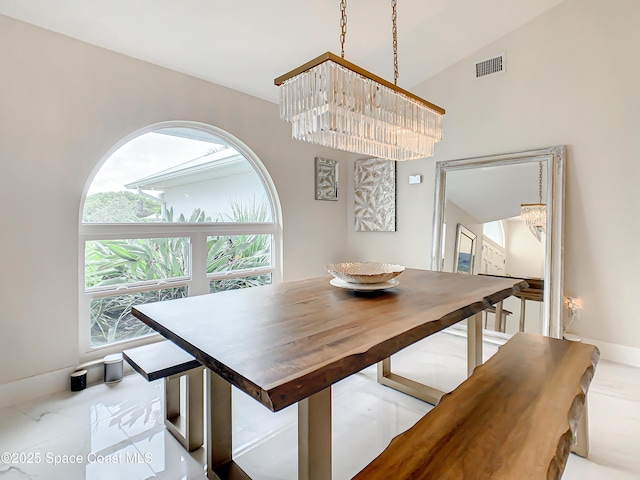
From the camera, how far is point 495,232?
3275 millimetres

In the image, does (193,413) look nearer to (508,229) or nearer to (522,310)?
(522,310)

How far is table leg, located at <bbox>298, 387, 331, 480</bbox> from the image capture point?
115 centimetres

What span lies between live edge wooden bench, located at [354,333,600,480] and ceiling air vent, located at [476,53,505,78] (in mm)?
2753

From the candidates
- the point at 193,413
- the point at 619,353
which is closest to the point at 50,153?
the point at 193,413

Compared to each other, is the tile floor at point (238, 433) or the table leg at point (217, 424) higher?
the table leg at point (217, 424)

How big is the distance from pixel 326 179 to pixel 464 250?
179cm

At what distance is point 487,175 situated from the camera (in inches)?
131

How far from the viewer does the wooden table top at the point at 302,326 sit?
0.91m

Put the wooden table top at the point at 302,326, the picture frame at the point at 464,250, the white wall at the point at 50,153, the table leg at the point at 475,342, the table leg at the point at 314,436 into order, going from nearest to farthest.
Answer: the wooden table top at the point at 302,326 → the table leg at the point at 314,436 → the white wall at the point at 50,153 → the table leg at the point at 475,342 → the picture frame at the point at 464,250

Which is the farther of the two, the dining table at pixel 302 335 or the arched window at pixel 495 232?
the arched window at pixel 495 232

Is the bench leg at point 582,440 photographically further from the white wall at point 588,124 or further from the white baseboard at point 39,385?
the white baseboard at point 39,385

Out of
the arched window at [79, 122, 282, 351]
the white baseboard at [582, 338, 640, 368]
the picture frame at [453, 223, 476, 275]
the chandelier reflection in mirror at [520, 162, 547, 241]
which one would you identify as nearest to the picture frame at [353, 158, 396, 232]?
the picture frame at [453, 223, 476, 275]

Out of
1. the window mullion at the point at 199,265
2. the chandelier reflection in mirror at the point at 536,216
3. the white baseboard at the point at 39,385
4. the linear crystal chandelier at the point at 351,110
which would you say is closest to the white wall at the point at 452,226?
the chandelier reflection in mirror at the point at 536,216

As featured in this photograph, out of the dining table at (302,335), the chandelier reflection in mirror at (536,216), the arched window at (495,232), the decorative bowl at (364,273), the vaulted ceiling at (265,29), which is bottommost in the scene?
the dining table at (302,335)
